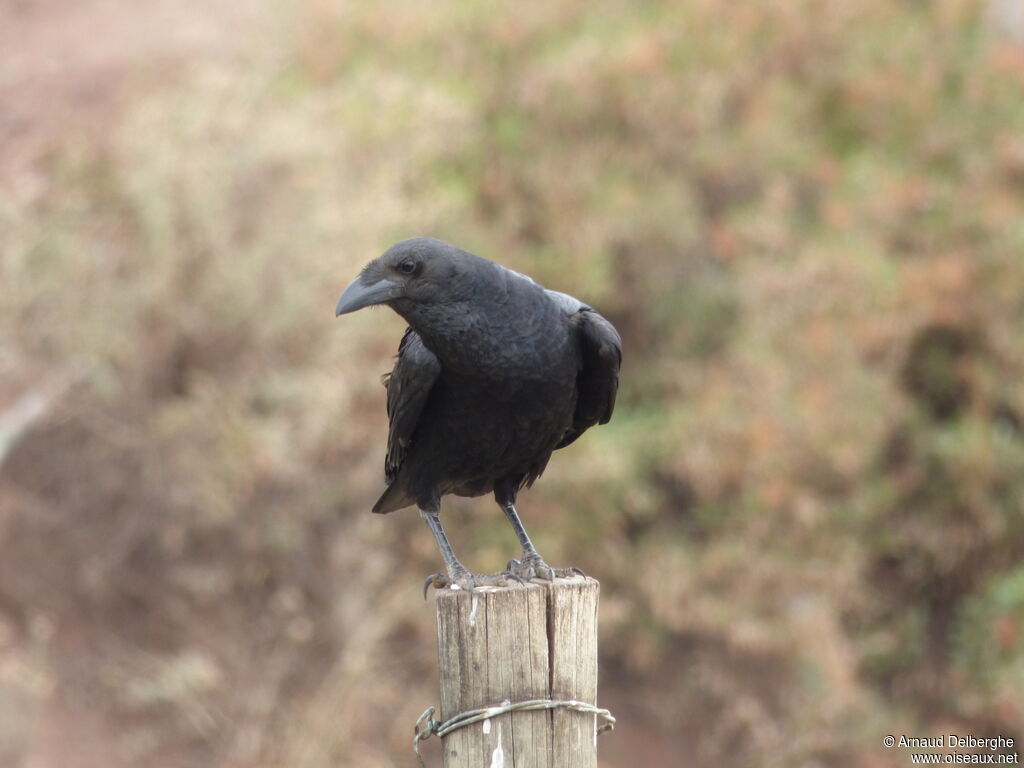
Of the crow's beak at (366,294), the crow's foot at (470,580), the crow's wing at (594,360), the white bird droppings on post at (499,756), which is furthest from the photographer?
the crow's wing at (594,360)

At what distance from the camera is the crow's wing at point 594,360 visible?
406 cm

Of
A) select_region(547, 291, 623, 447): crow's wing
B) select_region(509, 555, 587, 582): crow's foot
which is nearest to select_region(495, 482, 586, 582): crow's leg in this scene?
select_region(509, 555, 587, 582): crow's foot

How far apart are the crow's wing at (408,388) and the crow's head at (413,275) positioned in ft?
0.80

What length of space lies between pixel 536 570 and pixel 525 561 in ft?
0.56

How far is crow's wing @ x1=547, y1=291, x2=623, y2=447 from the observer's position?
4.06 m

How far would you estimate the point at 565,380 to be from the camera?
3.93 meters

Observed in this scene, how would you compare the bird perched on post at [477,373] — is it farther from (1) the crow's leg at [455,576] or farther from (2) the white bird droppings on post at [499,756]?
(2) the white bird droppings on post at [499,756]

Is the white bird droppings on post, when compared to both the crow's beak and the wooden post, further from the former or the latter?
the crow's beak

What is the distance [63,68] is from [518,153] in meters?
4.45

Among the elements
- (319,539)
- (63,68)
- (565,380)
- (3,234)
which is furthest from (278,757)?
(63,68)

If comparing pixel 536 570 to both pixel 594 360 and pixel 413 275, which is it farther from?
pixel 413 275

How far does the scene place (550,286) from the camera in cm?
935

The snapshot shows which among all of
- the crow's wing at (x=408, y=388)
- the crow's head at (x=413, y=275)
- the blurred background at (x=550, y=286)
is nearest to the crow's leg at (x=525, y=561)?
the crow's wing at (x=408, y=388)

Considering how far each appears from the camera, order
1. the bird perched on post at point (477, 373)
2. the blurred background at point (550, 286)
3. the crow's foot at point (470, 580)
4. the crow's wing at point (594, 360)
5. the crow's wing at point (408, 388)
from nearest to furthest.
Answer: the crow's foot at point (470, 580) → the bird perched on post at point (477, 373) → the crow's wing at point (408, 388) → the crow's wing at point (594, 360) → the blurred background at point (550, 286)
